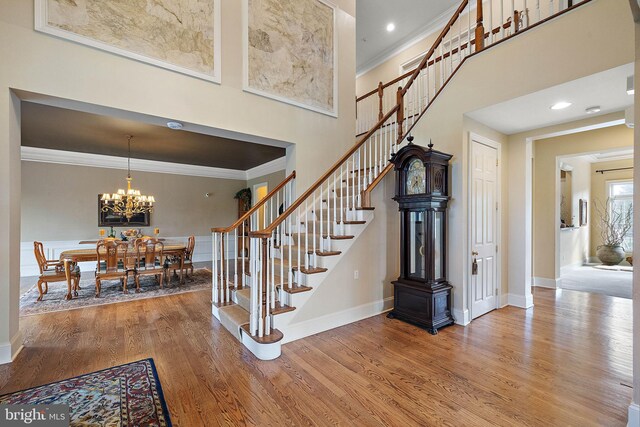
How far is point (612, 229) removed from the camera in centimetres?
746

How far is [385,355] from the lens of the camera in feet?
8.96

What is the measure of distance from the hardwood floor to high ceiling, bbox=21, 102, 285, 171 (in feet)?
10.5

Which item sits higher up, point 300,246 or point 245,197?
point 245,197

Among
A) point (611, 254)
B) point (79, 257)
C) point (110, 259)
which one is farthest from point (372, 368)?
point (611, 254)

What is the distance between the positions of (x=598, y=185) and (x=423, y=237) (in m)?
7.99

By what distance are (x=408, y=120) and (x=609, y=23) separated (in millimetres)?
2304

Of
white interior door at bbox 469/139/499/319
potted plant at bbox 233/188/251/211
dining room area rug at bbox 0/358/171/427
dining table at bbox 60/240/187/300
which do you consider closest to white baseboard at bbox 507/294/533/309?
white interior door at bbox 469/139/499/319

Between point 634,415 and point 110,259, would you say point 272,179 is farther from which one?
point 634,415

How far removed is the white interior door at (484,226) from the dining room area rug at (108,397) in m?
3.62

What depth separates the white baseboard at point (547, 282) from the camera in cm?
521

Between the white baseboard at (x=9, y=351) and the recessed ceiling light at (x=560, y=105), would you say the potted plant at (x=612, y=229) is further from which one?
the white baseboard at (x=9, y=351)

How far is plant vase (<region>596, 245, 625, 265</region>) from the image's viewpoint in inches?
287

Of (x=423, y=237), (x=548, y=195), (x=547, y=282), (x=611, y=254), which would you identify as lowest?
(x=547, y=282)

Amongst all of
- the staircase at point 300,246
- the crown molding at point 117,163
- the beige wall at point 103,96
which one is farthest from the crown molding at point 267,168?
the beige wall at point 103,96
